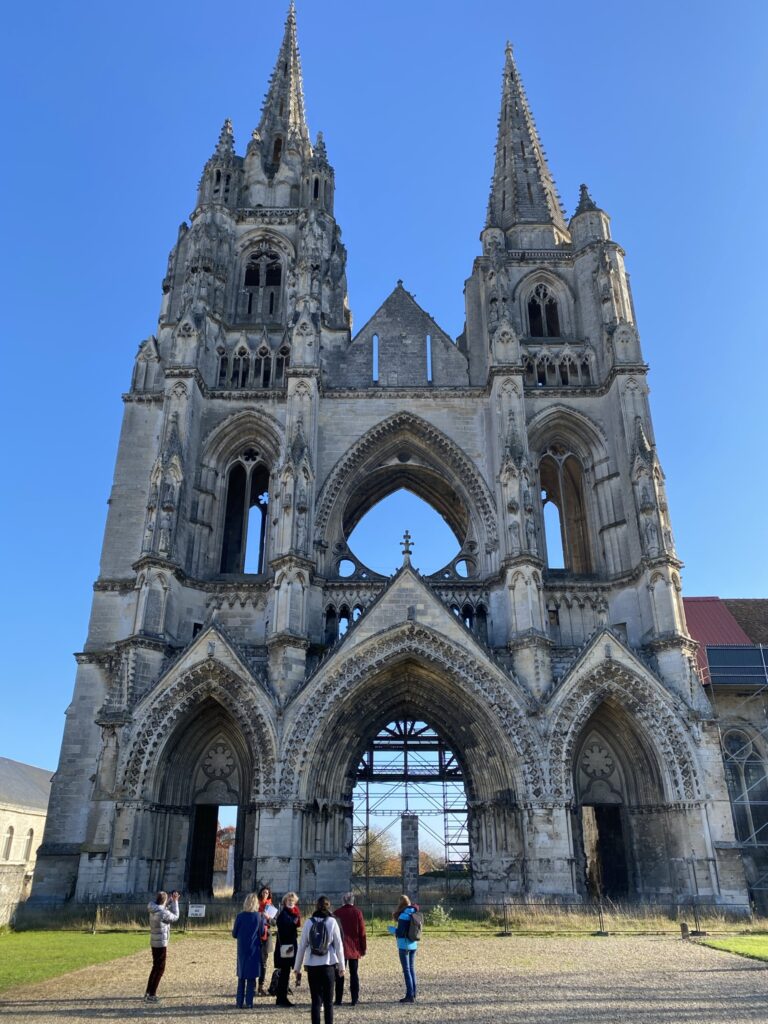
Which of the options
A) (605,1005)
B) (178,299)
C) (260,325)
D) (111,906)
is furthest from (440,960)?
(178,299)

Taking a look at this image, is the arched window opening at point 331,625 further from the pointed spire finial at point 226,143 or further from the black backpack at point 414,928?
the pointed spire finial at point 226,143

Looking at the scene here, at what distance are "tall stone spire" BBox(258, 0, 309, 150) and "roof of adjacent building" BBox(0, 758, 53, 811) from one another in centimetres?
3143

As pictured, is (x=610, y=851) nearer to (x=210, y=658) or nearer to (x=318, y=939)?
(x=210, y=658)

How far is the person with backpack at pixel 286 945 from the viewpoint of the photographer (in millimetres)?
7875

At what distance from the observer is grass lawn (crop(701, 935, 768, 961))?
10884 millimetres

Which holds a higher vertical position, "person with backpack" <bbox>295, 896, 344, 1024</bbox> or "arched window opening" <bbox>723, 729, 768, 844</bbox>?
"arched window opening" <bbox>723, 729, 768, 844</bbox>

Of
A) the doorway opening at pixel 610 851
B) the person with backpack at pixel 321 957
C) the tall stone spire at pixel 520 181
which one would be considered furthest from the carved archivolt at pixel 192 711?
the tall stone spire at pixel 520 181

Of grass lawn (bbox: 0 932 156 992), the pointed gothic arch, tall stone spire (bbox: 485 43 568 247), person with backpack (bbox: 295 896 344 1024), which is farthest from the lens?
tall stone spire (bbox: 485 43 568 247)

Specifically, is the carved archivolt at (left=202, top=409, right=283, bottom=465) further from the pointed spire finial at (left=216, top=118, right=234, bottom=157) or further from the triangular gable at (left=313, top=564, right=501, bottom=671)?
the pointed spire finial at (left=216, top=118, right=234, bottom=157)

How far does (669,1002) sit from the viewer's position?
7.53m

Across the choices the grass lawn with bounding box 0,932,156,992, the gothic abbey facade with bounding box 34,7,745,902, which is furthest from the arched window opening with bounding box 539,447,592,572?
the grass lawn with bounding box 0,932,156,992

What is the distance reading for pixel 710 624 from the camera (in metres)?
26.4

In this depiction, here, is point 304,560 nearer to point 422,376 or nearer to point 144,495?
point 144,495

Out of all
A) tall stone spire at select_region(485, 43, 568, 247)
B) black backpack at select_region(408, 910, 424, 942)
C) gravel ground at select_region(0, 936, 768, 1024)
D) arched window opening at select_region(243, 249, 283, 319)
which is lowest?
gravel ground at select_region(0, 936, 768, 1024)
